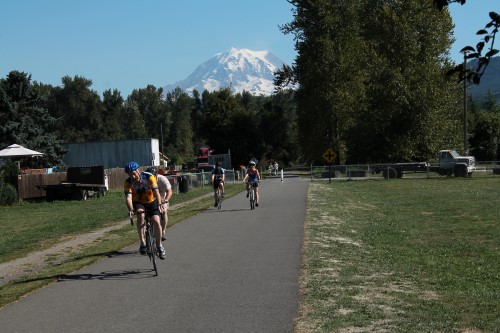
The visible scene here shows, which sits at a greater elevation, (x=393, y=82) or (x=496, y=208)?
(x=393, y=82)

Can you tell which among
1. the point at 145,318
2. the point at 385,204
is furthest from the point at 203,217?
the point at 145,318

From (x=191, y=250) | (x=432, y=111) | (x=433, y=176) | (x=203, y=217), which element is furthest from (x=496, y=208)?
(x=432, y=111)

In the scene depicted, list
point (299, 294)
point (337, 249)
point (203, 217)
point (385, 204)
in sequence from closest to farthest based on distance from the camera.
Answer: point (299, 294)
point (337, 249)
point (203, 217)
point (385, 204)

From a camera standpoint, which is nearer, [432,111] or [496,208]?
[496,208]

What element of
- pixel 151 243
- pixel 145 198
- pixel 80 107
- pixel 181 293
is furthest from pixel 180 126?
pixel 181 293

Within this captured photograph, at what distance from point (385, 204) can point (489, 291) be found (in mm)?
18596

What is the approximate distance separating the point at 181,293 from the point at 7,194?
98.1 feet

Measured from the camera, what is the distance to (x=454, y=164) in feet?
174

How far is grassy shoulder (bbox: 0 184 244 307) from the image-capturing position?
1138 cm

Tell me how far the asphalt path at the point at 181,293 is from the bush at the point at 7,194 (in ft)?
77.5

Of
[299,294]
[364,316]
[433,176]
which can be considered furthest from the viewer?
[433,176]

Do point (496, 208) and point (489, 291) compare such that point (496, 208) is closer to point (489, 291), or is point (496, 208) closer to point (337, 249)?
point (337, 249)

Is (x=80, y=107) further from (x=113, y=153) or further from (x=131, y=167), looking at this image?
(x=131, y=167)

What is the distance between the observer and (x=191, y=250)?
13.8m
